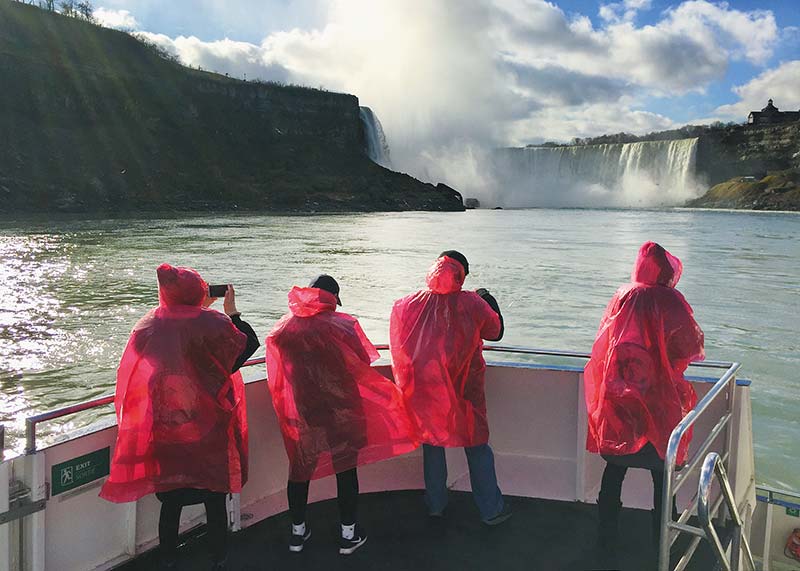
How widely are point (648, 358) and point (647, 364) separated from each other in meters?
0.03

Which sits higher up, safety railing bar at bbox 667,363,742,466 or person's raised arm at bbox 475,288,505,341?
person's raised arm at bbox 475,288,505,341

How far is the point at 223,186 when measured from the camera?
76.3 m

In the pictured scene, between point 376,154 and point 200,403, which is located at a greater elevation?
point 376,154

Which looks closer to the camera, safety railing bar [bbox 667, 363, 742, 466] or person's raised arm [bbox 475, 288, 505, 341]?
safety railing bar [bbox 667, 363, 742, 466]

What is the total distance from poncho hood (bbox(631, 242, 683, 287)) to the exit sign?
2.52 meters

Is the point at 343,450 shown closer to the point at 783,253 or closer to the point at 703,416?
the point at 703,416

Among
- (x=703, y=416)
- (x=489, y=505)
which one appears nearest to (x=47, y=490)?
(x=489, y=505)

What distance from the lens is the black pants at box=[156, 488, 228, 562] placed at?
2926 millimetres

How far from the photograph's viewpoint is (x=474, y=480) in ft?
12.0

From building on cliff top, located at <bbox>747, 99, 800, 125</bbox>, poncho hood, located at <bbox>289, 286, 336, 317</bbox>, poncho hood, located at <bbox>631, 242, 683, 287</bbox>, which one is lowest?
poncho hood, located at <bbox>289, 286, 336, 317</bbox>

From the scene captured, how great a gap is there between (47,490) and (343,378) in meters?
1.33

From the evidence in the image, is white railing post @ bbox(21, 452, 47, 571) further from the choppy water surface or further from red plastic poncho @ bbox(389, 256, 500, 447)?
the choppy water surface

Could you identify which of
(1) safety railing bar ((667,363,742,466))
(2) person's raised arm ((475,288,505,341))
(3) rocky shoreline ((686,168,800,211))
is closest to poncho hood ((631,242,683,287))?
(1) safety railing bar ((667,363,742,466))

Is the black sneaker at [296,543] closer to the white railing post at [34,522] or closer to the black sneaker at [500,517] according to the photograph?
the black sneaker at [500,517]
